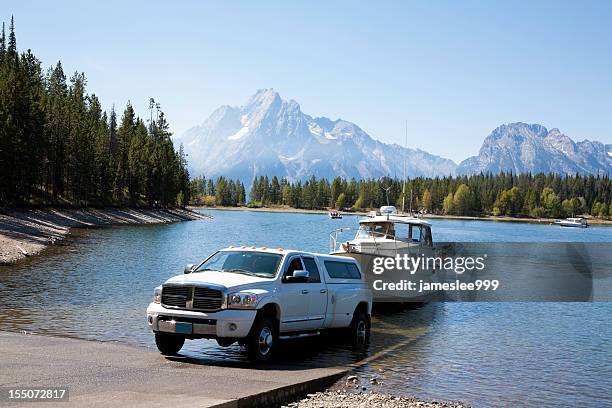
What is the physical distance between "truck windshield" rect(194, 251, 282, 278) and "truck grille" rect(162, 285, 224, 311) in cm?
150

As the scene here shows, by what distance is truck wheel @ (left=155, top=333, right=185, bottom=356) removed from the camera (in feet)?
50.0

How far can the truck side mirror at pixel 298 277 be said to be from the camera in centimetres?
1548

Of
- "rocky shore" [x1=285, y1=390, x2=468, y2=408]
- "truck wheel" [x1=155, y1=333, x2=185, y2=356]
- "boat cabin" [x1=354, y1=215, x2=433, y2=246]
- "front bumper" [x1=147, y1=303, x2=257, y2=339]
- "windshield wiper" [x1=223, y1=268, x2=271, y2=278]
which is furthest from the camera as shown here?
"boat cabin" [x1=354, y1=215, x2=433, y2=246]

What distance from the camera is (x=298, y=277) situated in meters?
15.8

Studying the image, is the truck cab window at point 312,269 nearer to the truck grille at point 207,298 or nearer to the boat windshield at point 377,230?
the truck grille at point 207,298

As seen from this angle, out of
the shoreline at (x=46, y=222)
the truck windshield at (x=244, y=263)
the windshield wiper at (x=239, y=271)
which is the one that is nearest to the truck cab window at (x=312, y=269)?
the truck windshield at (x=244, y=263)

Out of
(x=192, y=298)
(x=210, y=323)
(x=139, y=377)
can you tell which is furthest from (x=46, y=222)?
(x=139, y=377)

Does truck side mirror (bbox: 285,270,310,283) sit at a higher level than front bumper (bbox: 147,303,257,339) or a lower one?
higher

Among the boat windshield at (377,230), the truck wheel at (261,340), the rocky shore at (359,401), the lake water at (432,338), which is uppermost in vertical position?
the boat windshield at (377,230)

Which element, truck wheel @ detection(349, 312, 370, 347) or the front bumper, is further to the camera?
truck wheel @ detection(349, 312, 370, 347)

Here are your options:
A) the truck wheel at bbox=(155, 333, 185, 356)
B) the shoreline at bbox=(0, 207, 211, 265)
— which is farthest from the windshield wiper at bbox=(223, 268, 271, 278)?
the shoreline at bbox=(0, 207, 211, 265)

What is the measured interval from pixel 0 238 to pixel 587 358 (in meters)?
40.5

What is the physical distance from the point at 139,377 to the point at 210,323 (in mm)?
2026

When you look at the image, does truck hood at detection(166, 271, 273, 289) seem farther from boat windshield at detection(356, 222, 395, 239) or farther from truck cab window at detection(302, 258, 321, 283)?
boat windshield at detection(356, 222, 395, 239)
